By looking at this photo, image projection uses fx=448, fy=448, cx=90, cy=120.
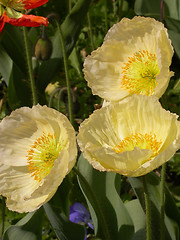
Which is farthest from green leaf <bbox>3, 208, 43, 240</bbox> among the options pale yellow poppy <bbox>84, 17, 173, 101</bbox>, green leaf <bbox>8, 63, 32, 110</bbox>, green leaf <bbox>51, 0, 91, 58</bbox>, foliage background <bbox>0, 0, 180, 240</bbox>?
green leaf <bbox>51, 0, 91, 58</bbox>

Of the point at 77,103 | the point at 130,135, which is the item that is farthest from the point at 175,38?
the point at 130,135

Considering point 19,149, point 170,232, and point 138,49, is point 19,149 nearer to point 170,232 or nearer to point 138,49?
point 138,49

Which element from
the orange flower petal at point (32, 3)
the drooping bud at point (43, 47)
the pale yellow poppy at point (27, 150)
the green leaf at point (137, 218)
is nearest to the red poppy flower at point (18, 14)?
the orange flower petal at point (32, 3)

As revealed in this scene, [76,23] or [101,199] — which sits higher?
[76,23]

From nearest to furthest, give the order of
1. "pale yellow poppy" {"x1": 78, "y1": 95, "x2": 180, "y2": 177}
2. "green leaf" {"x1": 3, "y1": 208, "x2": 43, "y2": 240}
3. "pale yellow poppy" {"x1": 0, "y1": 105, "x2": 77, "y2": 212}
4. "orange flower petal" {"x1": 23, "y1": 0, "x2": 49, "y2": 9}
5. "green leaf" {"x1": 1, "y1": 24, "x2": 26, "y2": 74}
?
"pale yellow poppy" {"x1": 78, "y1": 95, "x2": 180, "y2": 177}
"pale yellow poppy" {"x1": 0, "y1": 105, "x2": 77, "y2": 212}
"green leaf" {"x1": 3, "y1": 208, "x2": 43, "y2": 240}
"orange flower petal" {"x1": 23, "y1": 0, "x2": 49, "y2": 9}
"green leaf" {"x1": 1, "y1": 24, "x2": 26, "y2": 74}

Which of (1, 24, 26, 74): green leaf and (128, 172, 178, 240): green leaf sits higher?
(1, 24, 26, 74): green leaf

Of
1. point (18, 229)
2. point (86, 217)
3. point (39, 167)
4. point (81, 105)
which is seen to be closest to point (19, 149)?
point (39, 167)

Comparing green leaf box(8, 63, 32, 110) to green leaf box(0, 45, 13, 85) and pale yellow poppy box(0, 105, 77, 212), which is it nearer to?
green leaf box(0, 45, 13, 85)
